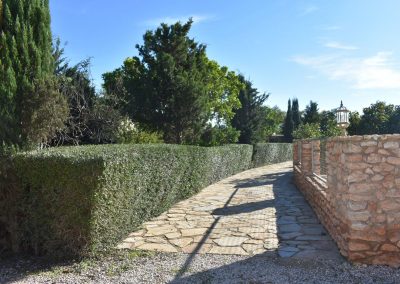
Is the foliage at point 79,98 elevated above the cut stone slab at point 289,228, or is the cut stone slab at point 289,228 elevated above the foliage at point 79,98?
the foliage at point 79,98

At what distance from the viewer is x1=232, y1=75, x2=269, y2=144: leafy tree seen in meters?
24.0

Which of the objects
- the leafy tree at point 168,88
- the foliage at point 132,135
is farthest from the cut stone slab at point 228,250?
the leafy tree at point 168,88

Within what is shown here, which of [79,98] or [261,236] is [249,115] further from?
[261,236]

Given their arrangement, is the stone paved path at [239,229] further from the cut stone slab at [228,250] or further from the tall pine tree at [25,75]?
the tall pine tree at [25,75]

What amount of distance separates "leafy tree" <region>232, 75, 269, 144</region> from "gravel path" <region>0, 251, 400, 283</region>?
1935 centimetres

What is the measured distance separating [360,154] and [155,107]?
33.6 ft

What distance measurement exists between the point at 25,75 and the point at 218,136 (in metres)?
14.3

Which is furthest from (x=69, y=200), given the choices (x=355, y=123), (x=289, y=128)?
(x=289, y=128)

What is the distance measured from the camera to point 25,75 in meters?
5.45

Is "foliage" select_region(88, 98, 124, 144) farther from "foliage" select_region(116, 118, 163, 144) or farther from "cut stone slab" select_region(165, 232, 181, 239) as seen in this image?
"cut stone slab" select_region(165, 232, 181, 239)

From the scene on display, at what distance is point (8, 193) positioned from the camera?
464cm

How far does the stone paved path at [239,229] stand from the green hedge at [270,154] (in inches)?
457

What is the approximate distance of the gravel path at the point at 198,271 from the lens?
A: 410cm

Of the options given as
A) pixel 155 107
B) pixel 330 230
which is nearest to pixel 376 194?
pixel 330 230
